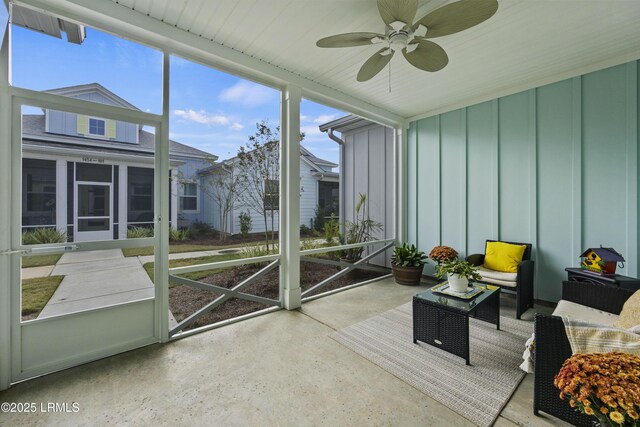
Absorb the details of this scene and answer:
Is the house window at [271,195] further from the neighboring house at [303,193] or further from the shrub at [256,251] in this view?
the shrub at [256,251]

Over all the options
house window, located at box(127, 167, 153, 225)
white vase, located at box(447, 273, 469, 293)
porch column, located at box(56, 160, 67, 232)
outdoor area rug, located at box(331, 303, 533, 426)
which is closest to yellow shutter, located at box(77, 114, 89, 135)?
porch column, located at box(56, 160, 67, 232)

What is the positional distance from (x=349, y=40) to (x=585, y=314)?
2947mm

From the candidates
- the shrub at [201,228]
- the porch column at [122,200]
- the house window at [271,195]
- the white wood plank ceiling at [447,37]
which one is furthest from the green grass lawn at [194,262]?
the white wood plank ceiling at [447,37]

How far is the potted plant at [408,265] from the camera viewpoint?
4.65 m

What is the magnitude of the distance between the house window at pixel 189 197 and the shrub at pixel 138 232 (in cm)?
38

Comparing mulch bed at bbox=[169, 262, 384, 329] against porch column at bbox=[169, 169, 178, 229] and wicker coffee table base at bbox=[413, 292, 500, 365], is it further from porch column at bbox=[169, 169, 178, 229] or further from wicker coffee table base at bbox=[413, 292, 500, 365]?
wicker coffee table base at bbox=[413, 292, 500, 365]

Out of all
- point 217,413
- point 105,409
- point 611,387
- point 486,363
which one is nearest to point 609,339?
point 611,387

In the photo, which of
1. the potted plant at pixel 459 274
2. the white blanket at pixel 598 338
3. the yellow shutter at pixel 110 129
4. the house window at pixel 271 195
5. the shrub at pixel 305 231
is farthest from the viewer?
the shrub at pixel 305 231

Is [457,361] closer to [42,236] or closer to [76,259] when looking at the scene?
[76,259]

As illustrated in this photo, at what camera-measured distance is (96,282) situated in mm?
2412

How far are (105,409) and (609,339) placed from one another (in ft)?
9.91

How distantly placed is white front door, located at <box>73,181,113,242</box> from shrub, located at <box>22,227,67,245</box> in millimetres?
96

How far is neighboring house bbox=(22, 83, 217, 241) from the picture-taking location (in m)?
2.19

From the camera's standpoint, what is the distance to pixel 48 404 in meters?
1.86
